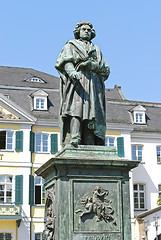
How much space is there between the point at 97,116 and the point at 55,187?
1.26 m

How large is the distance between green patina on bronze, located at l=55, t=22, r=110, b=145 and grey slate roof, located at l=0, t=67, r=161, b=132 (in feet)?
78.9

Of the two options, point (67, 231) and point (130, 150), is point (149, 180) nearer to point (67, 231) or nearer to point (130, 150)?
point (130, 150)

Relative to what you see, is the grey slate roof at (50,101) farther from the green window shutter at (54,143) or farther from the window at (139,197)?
the window at (139,197)

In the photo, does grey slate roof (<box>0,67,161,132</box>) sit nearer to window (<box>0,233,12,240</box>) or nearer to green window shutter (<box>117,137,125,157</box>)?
green window shutter (<box>117,137,125,157</box>)

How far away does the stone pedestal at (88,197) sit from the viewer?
593cm

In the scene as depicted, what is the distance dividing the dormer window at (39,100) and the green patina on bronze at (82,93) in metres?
25.2

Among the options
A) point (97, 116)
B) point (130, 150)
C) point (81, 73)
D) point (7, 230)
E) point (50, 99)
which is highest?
point (50, 99)

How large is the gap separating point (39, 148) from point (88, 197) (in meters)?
24.4

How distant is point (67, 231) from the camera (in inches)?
231

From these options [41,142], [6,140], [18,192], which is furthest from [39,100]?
[18,192]

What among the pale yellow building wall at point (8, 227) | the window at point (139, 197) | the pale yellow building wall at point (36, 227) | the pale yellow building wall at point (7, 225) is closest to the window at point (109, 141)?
the window at point (139, 197)

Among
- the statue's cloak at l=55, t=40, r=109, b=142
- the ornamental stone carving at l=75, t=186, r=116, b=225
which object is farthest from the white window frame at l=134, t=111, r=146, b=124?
the ornamental stone carving at l=75, t=186, r=116, b=225

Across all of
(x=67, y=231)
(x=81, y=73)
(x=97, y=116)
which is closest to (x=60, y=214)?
(x=67, y=231)

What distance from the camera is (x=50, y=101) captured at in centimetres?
3272
